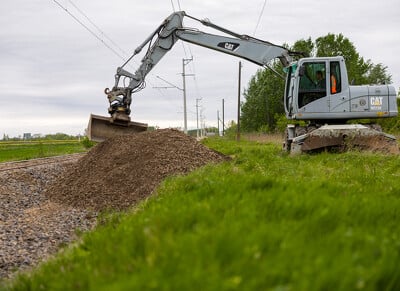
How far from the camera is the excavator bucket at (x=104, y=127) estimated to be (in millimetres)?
14008

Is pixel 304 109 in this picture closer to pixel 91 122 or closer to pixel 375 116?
pixel 375 116

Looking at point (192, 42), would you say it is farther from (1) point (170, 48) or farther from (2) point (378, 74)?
(2) point (378, 74)

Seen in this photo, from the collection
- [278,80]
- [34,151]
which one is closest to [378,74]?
[278,80]

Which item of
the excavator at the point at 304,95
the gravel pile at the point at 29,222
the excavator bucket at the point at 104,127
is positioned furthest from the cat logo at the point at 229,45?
the gravel pile at the point at 29,222

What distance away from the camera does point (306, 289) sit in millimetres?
1940

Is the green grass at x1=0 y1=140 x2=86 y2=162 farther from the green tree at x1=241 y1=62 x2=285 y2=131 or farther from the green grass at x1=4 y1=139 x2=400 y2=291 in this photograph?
the green tree at x1=241 y1=62 x2=285 y2=131

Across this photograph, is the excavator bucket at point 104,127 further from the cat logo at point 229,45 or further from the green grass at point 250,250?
the green grass at point 250,250

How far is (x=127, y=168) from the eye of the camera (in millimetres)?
11016

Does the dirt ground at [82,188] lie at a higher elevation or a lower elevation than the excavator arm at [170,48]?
lower

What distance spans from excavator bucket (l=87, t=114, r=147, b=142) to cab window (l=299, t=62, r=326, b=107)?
6.12 meters

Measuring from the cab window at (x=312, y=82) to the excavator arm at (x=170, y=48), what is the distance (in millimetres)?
1918

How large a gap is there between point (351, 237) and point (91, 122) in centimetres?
1220

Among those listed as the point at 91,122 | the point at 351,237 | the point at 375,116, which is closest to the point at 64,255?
the point at 351,237

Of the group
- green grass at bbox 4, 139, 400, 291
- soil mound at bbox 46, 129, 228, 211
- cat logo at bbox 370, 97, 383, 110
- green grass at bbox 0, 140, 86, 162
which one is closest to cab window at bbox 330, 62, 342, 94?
cat logo at bbox 370, 97, 383, 110
